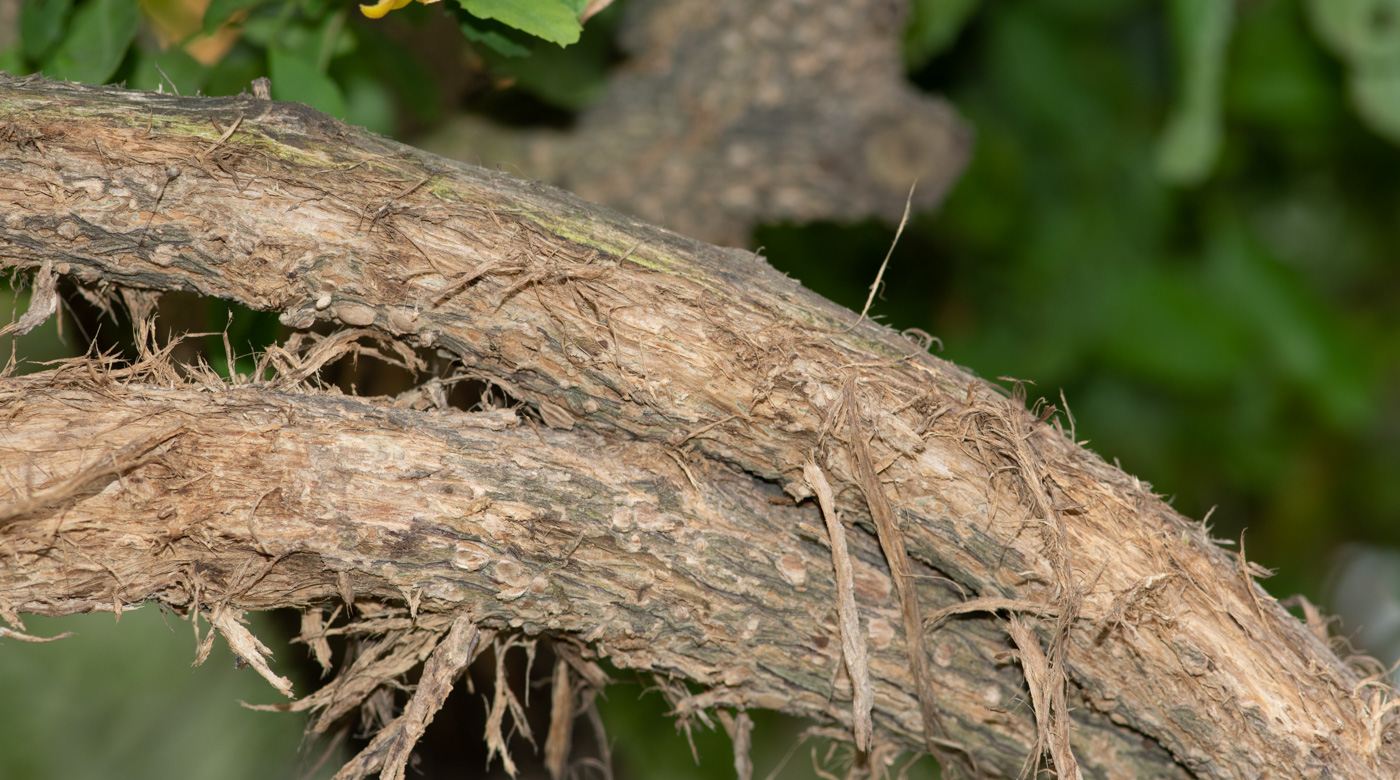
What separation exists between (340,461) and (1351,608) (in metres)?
2.86

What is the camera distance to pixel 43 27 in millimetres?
718

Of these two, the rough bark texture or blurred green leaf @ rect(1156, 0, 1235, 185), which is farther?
the rough bark texture

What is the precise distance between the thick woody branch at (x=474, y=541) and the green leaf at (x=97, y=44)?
33 centimetres

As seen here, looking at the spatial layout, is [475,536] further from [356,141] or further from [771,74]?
[771,74]

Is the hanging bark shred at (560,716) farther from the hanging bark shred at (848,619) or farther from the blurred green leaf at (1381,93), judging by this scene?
the blurred green leaf at (1381,93)

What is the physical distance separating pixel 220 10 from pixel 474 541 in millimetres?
496

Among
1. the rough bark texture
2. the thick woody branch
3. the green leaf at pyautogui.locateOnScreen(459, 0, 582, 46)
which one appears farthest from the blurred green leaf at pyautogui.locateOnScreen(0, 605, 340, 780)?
the green leaf at pyautogui.locateOnScreen(459, 0, 582, 46)

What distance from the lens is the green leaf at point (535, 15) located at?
0.60 metres

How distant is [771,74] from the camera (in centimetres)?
118

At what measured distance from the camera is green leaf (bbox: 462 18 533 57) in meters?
0.69

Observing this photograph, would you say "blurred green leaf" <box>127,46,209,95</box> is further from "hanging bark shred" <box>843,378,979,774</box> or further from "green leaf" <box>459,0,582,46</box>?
"hanging bark shred" <box>843,378,979,774</box>

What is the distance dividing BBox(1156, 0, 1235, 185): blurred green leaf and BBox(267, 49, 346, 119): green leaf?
0.89 metres

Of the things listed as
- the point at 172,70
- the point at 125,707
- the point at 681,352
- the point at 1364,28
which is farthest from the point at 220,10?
the point at 125,707

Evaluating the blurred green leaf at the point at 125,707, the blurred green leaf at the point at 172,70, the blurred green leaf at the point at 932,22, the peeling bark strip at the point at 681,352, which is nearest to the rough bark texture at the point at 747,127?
the blurred green leaf at the point at 932,22
